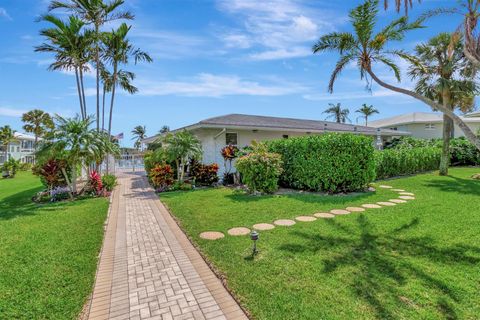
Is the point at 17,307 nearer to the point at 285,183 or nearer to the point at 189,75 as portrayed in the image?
the point at 285,183

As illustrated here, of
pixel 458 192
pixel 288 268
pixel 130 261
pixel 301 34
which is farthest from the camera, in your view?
pixel 301 34

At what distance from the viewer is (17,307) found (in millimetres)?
3281

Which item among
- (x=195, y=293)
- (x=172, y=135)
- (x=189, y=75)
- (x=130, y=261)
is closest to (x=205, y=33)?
(x=189, y=75)

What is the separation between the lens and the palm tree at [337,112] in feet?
170

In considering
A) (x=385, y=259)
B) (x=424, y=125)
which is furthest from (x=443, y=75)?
(x=424, y=125)

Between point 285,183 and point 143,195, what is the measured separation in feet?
21.4

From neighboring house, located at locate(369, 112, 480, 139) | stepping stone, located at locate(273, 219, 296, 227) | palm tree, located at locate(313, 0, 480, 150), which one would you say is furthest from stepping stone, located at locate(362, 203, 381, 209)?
neighboring house, located at locate(369, 112, 480, 139)

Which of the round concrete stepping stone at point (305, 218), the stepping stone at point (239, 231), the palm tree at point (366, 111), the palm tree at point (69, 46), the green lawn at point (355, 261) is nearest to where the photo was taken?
the green lawn at point (355, 261)

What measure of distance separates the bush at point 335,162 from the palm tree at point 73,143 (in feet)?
28.3

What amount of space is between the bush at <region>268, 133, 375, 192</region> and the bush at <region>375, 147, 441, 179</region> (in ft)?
12.1

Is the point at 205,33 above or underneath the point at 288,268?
above

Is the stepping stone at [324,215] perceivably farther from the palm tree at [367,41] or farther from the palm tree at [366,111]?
the palm tree at [366,111]

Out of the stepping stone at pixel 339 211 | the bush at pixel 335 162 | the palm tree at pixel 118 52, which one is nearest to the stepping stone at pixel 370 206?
the stepping stone at pixel 339 211

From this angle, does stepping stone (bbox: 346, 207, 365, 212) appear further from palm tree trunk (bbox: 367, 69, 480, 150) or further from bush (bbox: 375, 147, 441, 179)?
bush (bbox: 375, 147, 441, 179)
